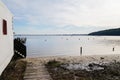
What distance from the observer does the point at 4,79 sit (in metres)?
10.2

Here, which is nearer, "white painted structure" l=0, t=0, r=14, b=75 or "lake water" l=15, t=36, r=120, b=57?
"white painted structure" l=0, t=0, r=14, b=75

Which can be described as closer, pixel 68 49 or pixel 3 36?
pixel 3 36

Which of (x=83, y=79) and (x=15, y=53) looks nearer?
(x=83, y=79)

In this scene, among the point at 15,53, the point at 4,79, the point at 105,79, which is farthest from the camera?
the point at 15,53

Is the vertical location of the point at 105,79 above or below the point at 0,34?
below

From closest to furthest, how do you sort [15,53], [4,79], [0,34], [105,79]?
[0,34]
[4,79]
[105,79]
[15,53]

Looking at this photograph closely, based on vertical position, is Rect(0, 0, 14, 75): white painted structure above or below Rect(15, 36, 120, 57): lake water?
above

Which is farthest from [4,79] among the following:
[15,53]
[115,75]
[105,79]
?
[15,53]

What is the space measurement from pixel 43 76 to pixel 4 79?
2166mm

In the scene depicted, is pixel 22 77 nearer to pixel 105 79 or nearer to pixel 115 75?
pixel 105 79

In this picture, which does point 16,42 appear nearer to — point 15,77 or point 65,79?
point 15,77

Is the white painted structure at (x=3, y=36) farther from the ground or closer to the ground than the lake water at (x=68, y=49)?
farther from the ground

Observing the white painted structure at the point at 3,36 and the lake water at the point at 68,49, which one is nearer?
the white painted structure at the point at 3,36

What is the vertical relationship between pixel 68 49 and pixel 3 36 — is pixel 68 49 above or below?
below
